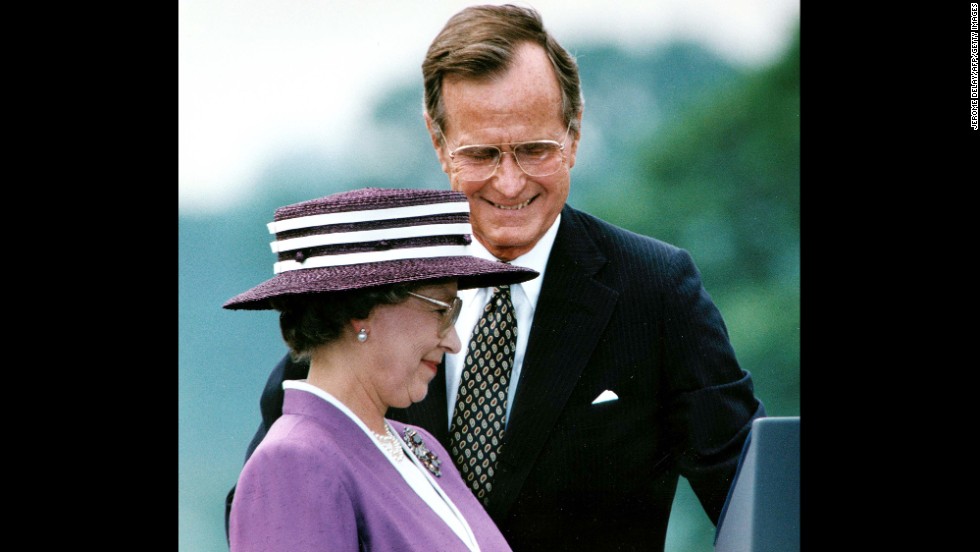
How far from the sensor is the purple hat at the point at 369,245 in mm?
3152

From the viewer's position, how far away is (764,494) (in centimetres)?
396

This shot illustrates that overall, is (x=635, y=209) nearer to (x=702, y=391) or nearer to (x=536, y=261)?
(x=536, y=261)

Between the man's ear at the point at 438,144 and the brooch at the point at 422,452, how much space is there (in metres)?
1.00

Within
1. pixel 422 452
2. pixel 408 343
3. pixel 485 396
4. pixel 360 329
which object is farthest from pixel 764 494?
pixel 360 329

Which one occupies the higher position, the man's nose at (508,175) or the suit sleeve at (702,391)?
the man's nose at (508,175)

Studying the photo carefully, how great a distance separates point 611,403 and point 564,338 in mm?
279

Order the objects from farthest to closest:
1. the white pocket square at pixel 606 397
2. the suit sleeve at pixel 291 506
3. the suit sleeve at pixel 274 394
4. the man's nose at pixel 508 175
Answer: the suit sleeve at pixel 274 394, the white pocket square at pixel 606 397, the man's nose at pixel 508 175, the suit sleeve at pixel 291 506

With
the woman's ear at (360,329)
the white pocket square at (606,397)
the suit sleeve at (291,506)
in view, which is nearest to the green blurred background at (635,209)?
the white pocket square at (606,397)

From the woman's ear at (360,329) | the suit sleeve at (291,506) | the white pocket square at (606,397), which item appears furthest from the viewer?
the white pocket square at (606,397)

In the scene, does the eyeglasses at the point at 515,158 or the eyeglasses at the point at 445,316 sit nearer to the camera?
the eyeglasses at the point at 445,316

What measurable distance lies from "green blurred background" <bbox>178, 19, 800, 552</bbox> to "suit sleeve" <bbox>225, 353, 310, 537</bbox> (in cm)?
4

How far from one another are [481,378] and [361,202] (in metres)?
0.93

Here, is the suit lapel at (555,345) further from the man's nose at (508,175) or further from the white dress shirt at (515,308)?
the man's nose at (508,175)
